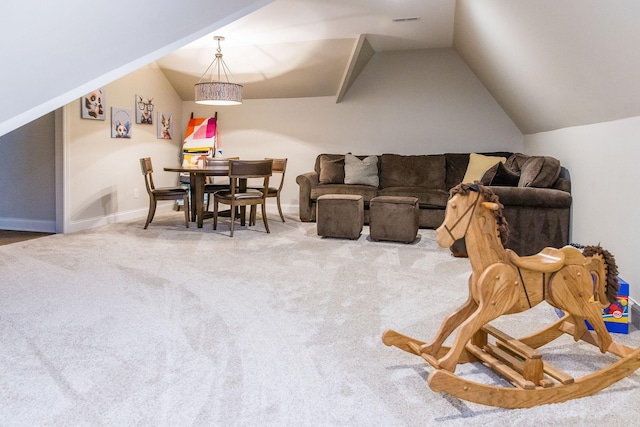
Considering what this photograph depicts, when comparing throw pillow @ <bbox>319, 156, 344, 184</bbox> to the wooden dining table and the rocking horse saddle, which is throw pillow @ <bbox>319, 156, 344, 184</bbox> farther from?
the rocking horse saddle

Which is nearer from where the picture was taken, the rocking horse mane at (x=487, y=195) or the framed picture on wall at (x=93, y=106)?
the rocking horse mane at (x=487, y=195)

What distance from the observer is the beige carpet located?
5.20 ft

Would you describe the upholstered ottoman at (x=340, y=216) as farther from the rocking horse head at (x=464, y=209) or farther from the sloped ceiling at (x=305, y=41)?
the rocking horse head at (x=464, y=209)

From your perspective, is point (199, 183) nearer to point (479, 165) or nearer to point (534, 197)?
point (479, 165)

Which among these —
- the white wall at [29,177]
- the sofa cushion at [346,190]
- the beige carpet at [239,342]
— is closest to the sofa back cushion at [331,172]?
the sofa cushion at [346,190]

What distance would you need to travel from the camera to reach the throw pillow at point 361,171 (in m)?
6.14

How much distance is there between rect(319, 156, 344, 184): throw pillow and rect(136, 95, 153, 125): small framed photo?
7.94ft

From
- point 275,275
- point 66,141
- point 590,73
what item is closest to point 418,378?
point 275,275

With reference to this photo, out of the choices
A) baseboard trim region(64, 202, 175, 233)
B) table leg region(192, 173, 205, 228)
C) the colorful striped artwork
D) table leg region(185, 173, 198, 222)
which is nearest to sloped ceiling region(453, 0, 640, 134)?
table leg region(192, 173, 205, 228)

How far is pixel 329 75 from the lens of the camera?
21.2 feet

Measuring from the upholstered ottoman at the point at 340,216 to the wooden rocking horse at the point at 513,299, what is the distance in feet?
9.73

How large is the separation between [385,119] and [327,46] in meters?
1.40

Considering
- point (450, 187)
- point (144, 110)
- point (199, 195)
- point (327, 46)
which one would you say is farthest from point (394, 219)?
point (144, 110)

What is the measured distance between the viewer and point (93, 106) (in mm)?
5301
